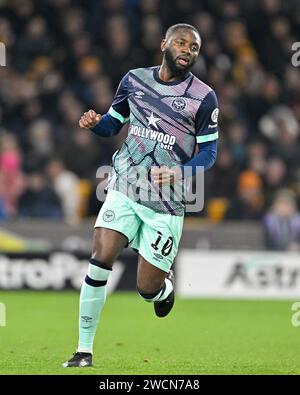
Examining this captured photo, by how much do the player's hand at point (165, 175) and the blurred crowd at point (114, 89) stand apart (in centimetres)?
857

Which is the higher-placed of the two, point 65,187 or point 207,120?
point 207,120

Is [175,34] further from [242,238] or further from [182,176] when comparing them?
[242,238]

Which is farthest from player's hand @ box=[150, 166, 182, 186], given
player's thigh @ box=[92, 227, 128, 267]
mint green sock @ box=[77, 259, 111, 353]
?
mint green sock @ box=[77, 259, 111, 353]

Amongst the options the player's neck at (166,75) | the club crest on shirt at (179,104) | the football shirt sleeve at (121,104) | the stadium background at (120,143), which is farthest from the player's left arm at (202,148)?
the stadium background at (120,143)

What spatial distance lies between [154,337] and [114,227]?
108 inches

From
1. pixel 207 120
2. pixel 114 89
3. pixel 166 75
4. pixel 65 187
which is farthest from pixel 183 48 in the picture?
pixel 114 89

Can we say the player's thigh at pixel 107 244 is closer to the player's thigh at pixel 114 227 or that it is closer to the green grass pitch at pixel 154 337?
the player's thigh at pixel 114 227

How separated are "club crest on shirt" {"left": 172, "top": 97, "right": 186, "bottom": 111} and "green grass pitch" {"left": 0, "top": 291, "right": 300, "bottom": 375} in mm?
1967

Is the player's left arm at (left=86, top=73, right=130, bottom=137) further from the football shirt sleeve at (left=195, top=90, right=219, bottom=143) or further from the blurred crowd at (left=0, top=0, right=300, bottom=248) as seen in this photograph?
the blurred crowd at (left=0, top=0, right=300, bottom=248)

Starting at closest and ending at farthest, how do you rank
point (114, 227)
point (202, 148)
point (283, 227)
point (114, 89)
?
1. point (114, 227)
2. point (202, 148)
3. point (283, 227)
4. point (114, 89)

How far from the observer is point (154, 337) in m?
10.6

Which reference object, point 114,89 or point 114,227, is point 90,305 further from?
point 114,89
